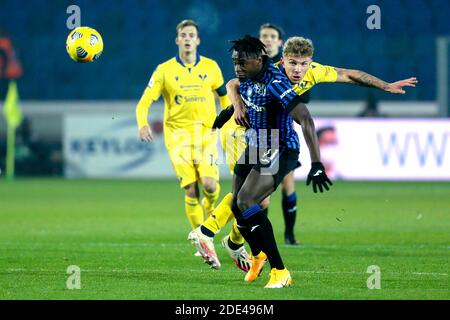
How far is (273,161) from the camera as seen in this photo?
26.9ft

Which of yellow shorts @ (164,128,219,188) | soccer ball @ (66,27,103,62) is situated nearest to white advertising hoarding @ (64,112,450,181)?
yellow shorts @ (164,128,219,188)

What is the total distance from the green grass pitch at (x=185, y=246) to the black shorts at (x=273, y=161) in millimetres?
879

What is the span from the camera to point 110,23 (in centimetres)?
2781

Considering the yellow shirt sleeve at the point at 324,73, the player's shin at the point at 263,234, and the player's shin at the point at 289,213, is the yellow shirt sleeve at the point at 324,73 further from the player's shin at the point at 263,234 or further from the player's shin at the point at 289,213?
the player's shin at the point at 289,213

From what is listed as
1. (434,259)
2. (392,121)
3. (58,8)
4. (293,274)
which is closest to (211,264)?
(293,274)

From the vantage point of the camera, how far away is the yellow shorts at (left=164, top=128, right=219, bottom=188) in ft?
37.0

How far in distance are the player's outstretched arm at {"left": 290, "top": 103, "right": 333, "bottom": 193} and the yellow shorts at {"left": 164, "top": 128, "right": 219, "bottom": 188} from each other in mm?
3668

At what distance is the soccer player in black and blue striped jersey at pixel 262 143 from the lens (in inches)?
310

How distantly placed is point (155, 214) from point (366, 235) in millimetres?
3763

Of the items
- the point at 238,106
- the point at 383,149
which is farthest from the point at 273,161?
the point at 383,149

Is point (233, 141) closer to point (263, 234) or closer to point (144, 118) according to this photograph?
point (144, 118)

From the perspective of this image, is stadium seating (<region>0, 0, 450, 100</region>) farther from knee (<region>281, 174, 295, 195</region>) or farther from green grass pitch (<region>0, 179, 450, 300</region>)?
knee (<region>281, 174, 295, 195</region>)

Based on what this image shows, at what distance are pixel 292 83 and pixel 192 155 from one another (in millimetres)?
2757
